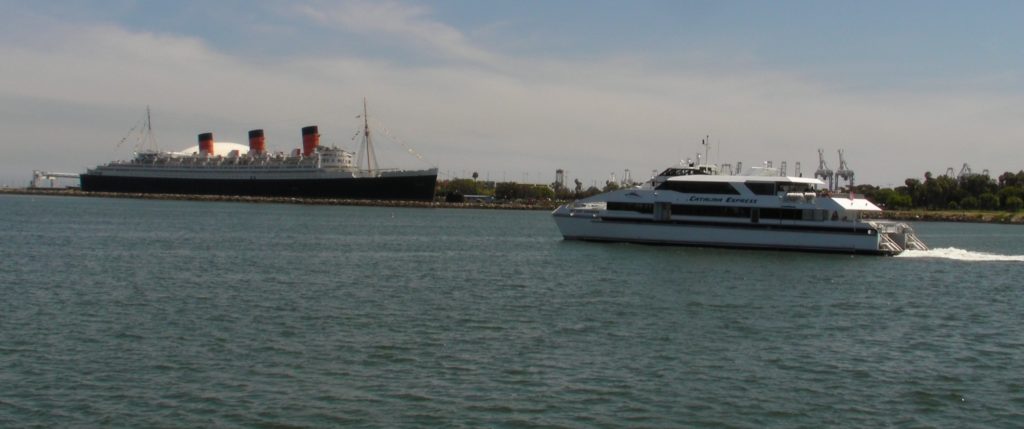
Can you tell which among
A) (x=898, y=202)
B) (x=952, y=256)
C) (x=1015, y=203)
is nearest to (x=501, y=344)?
(x=952, y=256)

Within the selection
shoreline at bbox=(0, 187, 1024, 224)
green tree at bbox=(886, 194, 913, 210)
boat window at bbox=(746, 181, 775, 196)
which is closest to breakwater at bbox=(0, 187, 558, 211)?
shoreline at bbox=(0, 187, 1024, 224)

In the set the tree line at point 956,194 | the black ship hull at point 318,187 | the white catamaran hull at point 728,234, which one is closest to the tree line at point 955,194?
the tree line at point 956,194

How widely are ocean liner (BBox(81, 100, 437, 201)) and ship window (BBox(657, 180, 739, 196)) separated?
89278mm

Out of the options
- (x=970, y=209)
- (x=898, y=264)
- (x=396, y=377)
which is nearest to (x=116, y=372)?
(x=396, y=377)

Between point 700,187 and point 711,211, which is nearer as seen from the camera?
point 711,211

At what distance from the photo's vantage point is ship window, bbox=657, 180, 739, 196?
47.2 m

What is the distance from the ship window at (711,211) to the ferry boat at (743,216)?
47mm

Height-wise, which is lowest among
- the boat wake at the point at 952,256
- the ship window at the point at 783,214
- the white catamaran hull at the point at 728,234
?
the boat wake at the point at 952,256

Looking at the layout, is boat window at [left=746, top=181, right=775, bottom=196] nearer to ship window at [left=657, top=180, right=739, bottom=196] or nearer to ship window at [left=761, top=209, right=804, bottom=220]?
ship window at [left=761, top=209, right=804, bottom=220]

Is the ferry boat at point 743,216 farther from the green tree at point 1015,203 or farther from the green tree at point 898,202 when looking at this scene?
the green tree at point 898,202

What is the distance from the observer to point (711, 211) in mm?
47531

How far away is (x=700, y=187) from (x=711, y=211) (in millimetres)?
1283

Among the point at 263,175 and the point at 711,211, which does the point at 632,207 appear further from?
the point at 263,175

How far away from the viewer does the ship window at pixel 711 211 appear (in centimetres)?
4697
